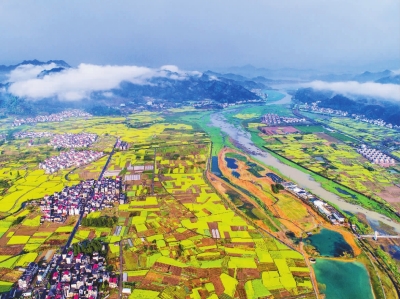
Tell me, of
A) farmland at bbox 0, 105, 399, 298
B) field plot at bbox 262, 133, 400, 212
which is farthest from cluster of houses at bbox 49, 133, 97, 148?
field plot at bbox 262, 133, 400, 212

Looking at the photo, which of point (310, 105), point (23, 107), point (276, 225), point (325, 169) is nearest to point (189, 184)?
point (276, 225)

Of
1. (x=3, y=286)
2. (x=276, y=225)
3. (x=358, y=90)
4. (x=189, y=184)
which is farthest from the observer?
(x=358, y=90)

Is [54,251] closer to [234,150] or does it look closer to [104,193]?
[104,193]

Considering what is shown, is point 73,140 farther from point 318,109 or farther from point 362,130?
point 318,109

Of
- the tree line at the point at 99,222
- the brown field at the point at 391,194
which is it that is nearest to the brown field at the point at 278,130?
the brown field at the point at 391,194

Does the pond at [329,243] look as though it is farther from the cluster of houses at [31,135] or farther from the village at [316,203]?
the cluster of houses at [31,135]

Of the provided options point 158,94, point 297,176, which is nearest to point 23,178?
point 297,176
